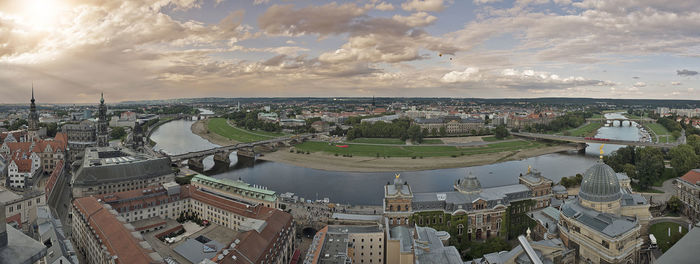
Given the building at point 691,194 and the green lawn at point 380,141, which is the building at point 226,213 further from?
the green lawn at point 380,141

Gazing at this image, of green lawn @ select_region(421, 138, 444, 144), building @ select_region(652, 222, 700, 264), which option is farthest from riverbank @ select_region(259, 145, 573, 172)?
building @ select_region(652, 222, 700, 264)

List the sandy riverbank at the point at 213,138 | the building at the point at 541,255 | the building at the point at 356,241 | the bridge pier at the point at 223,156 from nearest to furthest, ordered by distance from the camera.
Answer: the building at the point at 541,255 < the building at the point at 356,241 < the bridge pier at the point at 223,156 < the sandy riverbank at the point at 213,138

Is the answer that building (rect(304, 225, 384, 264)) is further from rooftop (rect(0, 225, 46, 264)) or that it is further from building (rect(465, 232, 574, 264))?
rooftop (rect(0, 225, 46, 264))

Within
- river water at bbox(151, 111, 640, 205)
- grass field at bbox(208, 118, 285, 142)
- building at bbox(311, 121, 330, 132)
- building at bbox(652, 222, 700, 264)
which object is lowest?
river water at bbox(151, 111, 640, 205)

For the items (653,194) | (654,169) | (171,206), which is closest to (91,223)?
(171,206)

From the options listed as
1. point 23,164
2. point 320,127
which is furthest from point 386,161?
point 23,164

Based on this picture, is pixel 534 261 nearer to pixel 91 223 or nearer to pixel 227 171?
pixel 91 223

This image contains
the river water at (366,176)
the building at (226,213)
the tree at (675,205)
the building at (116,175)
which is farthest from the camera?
the river water at (366,176)

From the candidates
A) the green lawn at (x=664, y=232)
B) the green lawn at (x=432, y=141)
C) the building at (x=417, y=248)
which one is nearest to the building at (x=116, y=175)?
the building at (x=417, y=248)
